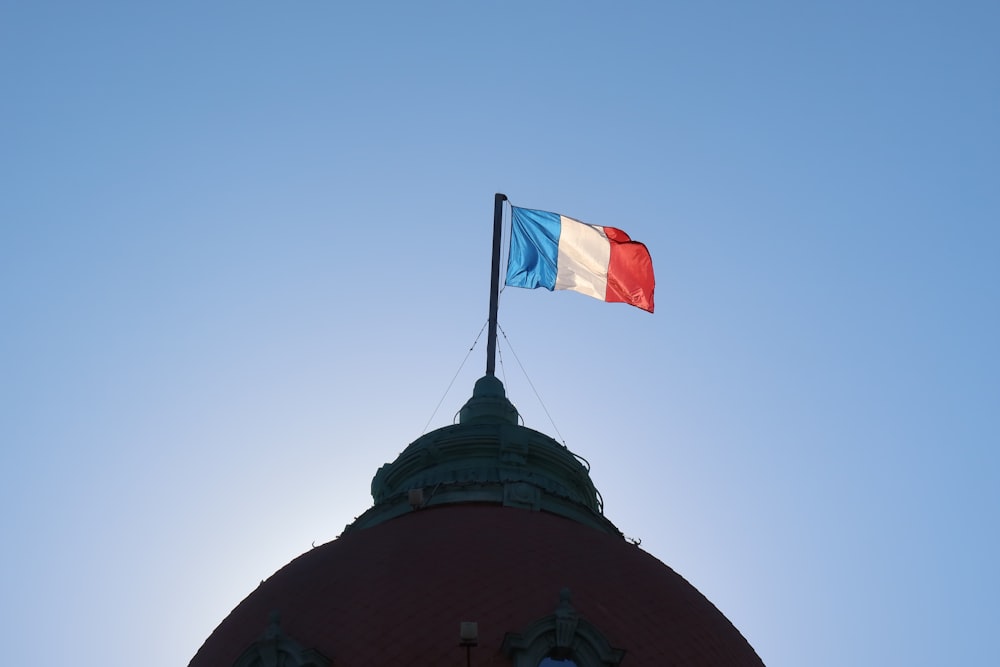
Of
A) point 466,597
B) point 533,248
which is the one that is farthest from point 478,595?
point 533,248

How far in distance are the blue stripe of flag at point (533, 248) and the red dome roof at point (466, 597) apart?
9.36m

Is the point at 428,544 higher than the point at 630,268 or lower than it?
lower

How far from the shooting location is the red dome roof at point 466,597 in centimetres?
1981

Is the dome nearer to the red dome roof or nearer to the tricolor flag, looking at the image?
the red dome roof

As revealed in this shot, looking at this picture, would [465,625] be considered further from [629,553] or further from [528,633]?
[629,553]

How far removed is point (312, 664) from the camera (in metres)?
19.4

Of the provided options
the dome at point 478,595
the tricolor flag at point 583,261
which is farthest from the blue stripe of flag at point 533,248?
the dome at point 478,595

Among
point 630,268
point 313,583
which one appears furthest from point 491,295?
point 313,583

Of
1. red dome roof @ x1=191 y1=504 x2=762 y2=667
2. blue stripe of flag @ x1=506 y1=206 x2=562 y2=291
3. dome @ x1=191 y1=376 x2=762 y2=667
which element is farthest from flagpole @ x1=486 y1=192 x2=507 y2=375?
red dome roof @ x1=191 y1=504 x2=762 y2=667

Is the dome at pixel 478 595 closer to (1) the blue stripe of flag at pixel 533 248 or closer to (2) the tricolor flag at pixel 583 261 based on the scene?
(1) the blue stripe of flag at pixel 533 248

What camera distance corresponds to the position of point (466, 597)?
67.1 ft

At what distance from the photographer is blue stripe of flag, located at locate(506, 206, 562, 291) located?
32.1 metres

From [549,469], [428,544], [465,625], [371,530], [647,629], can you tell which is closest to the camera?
[465,625]

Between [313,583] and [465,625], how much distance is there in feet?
14.8
